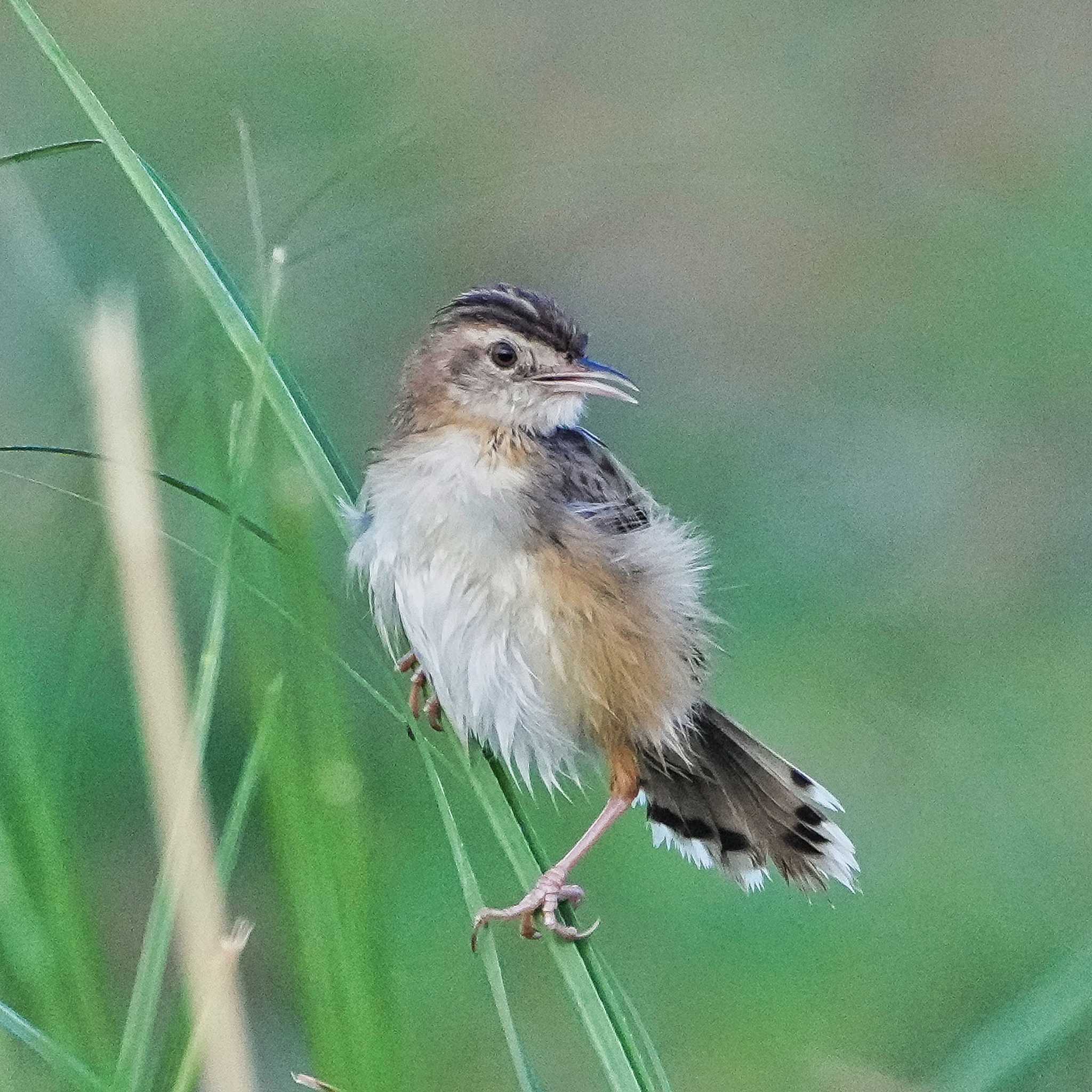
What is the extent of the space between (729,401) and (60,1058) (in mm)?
4067

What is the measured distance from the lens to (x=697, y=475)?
5430mm

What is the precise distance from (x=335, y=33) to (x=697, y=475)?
2.04 m

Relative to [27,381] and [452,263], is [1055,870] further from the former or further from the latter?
[27,381]

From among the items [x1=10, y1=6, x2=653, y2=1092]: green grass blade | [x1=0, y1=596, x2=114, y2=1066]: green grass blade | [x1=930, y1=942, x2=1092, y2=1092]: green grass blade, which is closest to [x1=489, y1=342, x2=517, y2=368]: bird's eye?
[x1=10, y1=6, x2=653, y2=1092]: green grass blade

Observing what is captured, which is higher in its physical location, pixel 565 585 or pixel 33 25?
pixel 33 25

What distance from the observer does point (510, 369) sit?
321cm

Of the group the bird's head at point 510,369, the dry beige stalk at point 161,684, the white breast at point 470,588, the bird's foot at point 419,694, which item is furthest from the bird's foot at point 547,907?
the bird's head at point 510,369

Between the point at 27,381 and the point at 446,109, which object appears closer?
the point at 27,381

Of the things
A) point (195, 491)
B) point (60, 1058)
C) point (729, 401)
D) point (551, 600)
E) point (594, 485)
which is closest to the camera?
point (60, 1058)

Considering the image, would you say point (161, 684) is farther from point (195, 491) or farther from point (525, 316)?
point (525, 316)

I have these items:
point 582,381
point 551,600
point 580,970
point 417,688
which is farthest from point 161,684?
point 582,381

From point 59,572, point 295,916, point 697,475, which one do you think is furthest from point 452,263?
point 295,916

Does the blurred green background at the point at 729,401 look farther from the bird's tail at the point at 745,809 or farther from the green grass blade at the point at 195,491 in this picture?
the green grass blade at the point at 195,491

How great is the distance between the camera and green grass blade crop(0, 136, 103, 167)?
213cm
